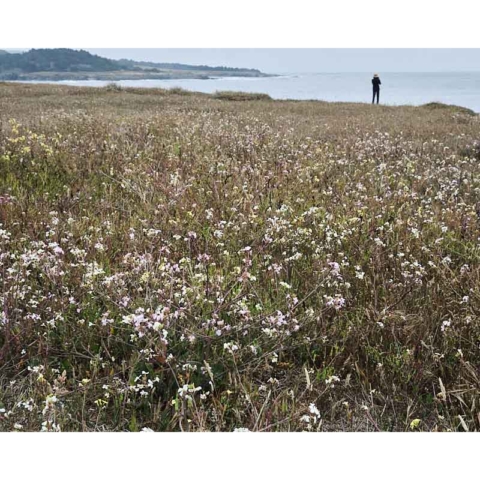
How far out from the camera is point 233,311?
131 inches

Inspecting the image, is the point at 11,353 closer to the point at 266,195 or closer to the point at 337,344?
the point at 337,344

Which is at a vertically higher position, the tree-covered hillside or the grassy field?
the tree-covered hillside

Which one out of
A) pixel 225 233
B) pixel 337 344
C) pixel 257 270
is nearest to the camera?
pixel 337 344

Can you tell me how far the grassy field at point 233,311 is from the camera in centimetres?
271

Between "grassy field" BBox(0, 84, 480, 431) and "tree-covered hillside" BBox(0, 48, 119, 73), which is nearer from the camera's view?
"grassy field" BBox(0, 84, 480, 431)

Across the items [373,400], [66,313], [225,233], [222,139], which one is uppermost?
[222,139]

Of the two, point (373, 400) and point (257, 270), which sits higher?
point (257, 270)

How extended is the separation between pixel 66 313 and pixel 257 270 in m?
1.39

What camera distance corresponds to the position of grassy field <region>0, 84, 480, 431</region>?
2705 mm

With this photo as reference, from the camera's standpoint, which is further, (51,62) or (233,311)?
(51,62)

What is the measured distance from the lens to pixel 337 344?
3314 mm

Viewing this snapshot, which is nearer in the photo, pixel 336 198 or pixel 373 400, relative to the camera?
pixel 373 400
